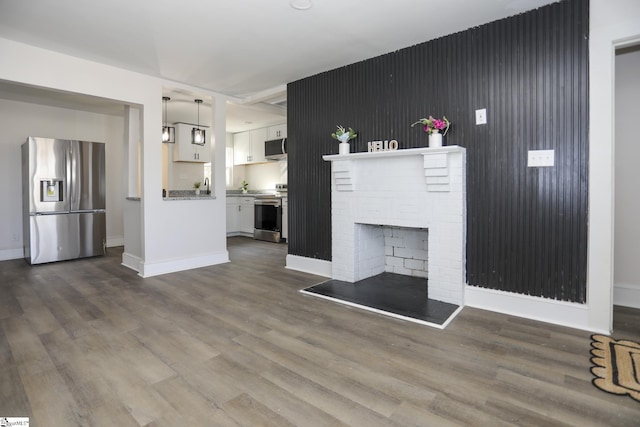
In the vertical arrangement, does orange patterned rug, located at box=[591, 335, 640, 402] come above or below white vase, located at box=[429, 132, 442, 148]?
below

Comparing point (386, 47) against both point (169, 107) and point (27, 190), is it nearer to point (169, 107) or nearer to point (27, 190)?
point (169, 107)

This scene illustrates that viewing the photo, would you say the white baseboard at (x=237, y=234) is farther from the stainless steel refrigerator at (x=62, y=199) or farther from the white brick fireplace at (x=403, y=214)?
the white brick fireplace at (x=403, y=214)

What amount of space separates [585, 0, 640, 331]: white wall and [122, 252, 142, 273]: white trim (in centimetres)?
464

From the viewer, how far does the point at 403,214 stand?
3344 millimetres

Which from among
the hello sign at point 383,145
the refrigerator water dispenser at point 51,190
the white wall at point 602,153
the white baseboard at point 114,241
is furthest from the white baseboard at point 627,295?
the white baseboard at point 114,241

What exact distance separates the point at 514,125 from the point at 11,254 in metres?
7.01

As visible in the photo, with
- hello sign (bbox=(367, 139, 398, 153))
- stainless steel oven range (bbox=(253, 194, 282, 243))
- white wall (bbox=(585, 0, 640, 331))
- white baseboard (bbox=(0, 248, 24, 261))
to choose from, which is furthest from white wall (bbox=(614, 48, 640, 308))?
white baseboard (bbox=(0, 248, 24, 261))

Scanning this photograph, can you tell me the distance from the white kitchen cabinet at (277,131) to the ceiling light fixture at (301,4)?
451 cm

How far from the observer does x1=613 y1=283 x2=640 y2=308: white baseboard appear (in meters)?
2.99

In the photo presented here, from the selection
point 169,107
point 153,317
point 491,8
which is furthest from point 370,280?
point 169,107

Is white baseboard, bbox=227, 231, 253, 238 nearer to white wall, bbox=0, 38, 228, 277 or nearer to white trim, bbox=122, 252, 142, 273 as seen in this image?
white wall, bbox=0, 38, 228, 277

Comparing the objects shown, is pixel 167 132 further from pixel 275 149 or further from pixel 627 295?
pixel 627 295

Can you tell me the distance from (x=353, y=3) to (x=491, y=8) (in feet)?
3.53

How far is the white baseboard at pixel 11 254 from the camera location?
5.29 metres
